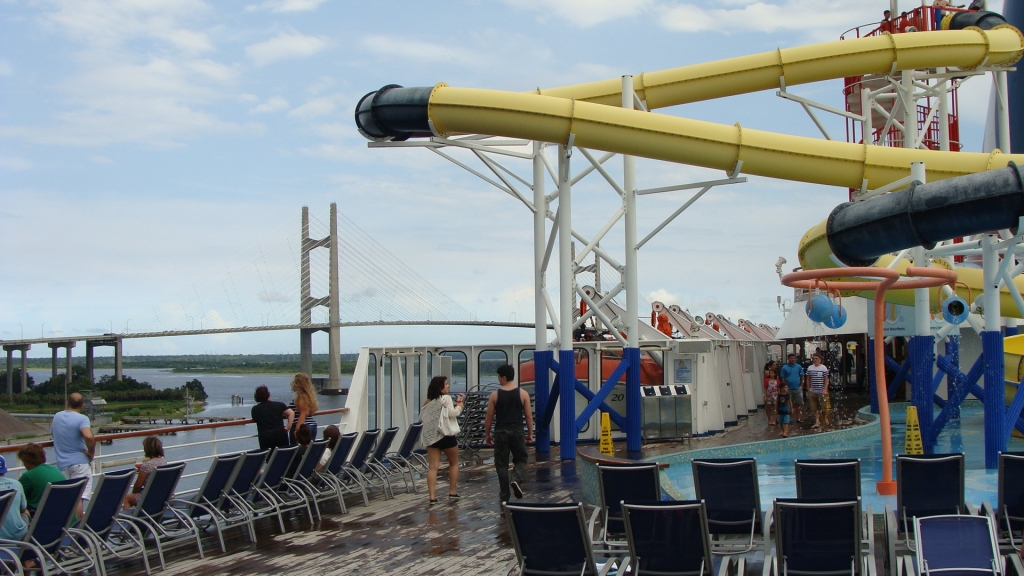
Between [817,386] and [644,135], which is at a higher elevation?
[644,135]

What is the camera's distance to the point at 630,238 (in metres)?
12.0

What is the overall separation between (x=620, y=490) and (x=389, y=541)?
6.73ft

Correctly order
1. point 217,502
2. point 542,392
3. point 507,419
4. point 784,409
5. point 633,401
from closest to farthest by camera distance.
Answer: point 217,502 < point 507,419 < point 633,401 < point 542,392 < point 784,409

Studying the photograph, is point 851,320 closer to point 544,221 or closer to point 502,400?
point 544,221

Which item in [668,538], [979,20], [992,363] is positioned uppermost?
[979,20]

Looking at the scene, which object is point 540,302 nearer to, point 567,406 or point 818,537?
point 567,406

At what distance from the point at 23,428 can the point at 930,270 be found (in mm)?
35322

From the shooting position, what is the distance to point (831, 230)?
963 cm

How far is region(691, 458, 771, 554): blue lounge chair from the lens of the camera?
5.65m

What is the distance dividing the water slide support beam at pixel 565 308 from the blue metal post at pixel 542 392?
504mm

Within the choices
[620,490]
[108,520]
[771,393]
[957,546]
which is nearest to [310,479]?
[108,520]

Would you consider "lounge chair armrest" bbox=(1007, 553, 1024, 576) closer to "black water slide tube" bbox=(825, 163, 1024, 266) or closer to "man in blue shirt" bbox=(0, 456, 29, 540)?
"black water slide tube" bbox=(825, 163, 1024, 266)

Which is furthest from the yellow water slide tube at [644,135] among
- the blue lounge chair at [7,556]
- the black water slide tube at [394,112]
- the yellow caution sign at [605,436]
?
the blue lounge chair at [7,556]

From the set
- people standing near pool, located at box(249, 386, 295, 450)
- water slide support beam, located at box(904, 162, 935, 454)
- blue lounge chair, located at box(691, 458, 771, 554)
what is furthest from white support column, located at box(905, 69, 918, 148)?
people standing near pool, located at box(249, 386, 295, 450)
